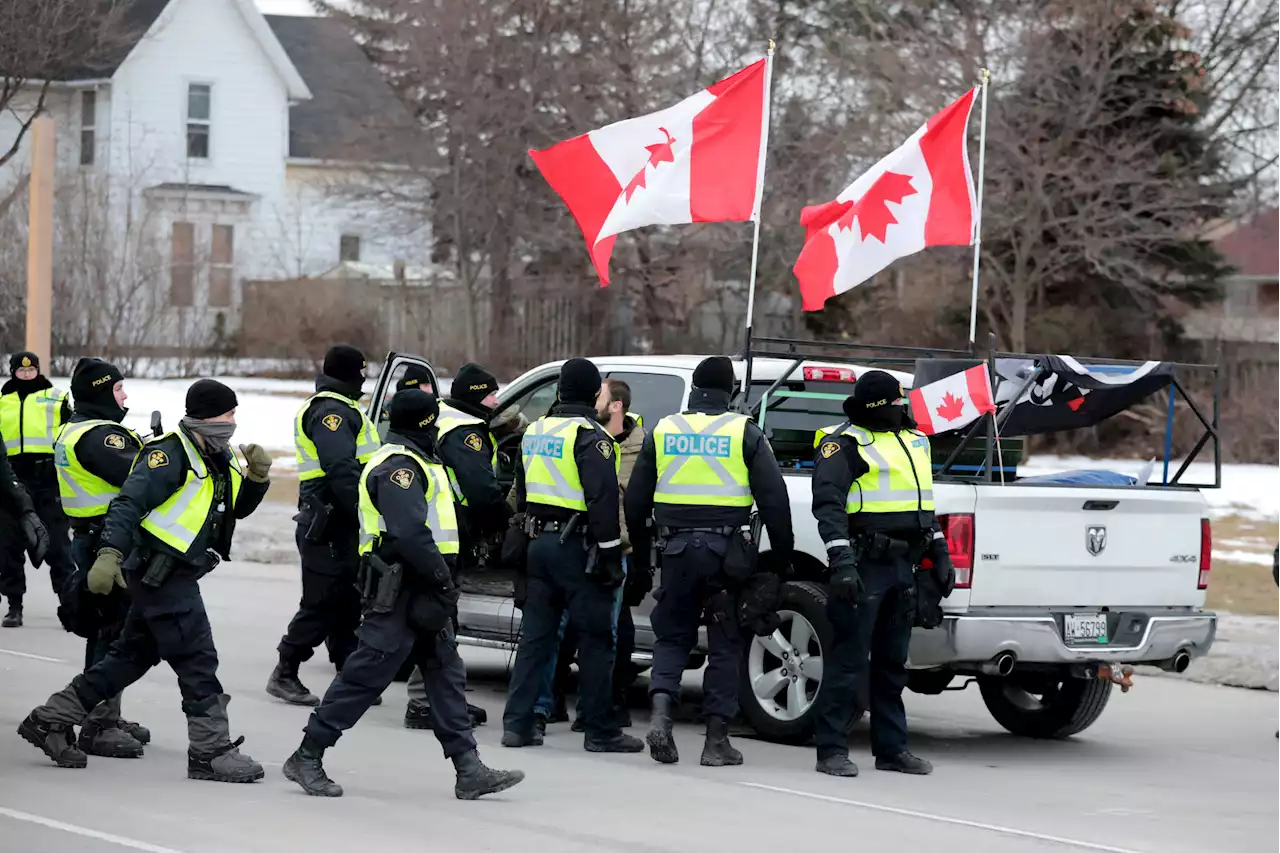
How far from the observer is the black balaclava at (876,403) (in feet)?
28.9

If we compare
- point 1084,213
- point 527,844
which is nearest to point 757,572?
point 527,844

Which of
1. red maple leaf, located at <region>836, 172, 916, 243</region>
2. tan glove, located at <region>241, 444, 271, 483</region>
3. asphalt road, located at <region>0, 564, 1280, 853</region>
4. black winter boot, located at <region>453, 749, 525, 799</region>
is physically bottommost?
asphalt road, located at <region>0, 564, 1280, 853</region>

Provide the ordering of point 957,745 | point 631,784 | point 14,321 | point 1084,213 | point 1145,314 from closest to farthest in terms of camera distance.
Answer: point 631,784 < point 957,745 < point 1084,213 < point 1145,314 < point 14,321

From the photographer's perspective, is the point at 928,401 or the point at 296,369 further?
the point at 296,369

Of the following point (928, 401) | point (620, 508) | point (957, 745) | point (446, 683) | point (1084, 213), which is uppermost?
point (1084, 213)

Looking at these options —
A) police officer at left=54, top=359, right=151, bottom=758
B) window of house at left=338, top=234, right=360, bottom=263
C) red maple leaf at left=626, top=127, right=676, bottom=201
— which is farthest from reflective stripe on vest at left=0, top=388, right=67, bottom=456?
window of house at left=338, top=234, right=360, bottom=263

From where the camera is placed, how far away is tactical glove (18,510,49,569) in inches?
397

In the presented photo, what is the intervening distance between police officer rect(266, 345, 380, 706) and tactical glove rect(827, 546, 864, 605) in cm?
268

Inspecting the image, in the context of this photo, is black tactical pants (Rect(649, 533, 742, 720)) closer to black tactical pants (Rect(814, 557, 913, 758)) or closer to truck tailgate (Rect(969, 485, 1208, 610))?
black tactical pants (Rect(814, 557, 913, 758))

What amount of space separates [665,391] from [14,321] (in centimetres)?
2849

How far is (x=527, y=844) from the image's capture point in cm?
700

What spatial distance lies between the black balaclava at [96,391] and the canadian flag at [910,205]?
3.97m

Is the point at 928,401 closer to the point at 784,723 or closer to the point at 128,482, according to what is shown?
the point at 784,723

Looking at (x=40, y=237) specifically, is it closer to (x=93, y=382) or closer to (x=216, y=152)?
(x=93, y=382)
